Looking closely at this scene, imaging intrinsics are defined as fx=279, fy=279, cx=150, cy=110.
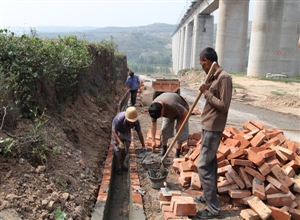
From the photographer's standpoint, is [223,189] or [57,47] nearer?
[223,189]

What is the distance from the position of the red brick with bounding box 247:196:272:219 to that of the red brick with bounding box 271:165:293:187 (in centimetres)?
45

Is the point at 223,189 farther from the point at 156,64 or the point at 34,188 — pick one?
the point at 156,64

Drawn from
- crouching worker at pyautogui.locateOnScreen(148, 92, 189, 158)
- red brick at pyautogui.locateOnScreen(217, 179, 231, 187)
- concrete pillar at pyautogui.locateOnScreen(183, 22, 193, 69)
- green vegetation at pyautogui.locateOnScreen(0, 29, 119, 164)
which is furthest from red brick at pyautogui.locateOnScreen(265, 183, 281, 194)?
concrete pillar at pyautogui.locateOnScreen(183, 22, 193, 69)

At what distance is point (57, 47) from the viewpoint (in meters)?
5.97

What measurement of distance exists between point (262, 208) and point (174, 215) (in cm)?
110

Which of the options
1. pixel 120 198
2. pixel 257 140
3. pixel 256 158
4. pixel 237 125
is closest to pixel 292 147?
pixel 257 140

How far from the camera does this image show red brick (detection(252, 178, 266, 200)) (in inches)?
147

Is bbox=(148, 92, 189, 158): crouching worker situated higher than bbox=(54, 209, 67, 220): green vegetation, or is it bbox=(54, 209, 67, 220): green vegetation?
bbox=(148, 92, 189, 158): crouching worker

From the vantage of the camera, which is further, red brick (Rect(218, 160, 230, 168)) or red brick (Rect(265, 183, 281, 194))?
red brick (Rect(218, 160, 230, 168))

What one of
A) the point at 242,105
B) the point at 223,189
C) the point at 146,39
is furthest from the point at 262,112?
the point at 146,39

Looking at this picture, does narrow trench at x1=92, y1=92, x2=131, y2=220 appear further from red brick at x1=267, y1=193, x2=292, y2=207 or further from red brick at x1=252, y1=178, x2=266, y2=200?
red brick at x1=267, y1=193, x2=292, y2=207

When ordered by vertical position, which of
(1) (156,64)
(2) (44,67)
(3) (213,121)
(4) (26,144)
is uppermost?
(2) (44,67)

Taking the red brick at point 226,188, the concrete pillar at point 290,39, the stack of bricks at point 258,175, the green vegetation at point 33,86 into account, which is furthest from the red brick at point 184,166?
the concrete pillar at point 290,39

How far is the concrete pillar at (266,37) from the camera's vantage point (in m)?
19.0
